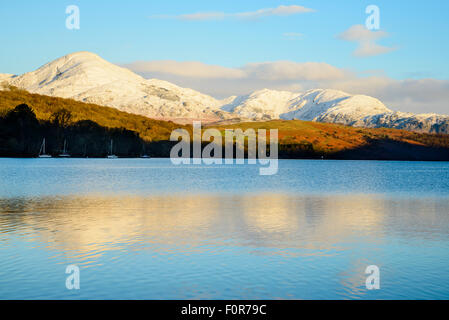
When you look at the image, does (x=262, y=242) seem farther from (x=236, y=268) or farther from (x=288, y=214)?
(x=288, y=214)

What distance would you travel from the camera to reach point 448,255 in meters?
25.8

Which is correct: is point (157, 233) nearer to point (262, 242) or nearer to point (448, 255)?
point (262, 242)

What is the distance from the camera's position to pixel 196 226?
3438 centimetres

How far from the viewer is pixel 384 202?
5500 cm

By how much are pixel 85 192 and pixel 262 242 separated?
3842cm

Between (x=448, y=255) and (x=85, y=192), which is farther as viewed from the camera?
(x=85, y=192)

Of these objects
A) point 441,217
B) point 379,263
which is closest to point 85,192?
point 441,217
